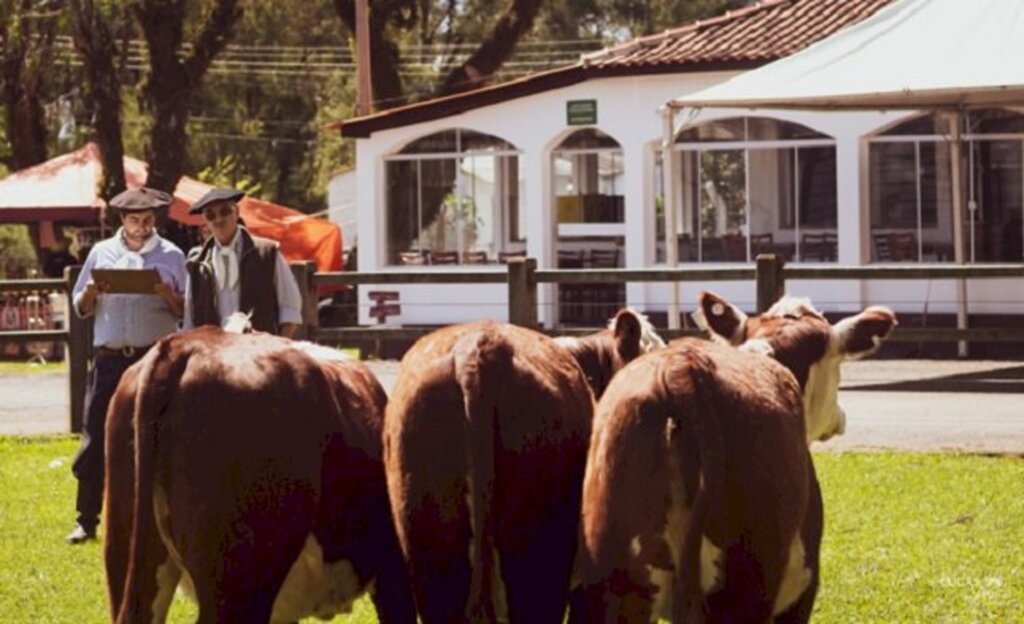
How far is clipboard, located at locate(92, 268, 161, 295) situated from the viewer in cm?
1248

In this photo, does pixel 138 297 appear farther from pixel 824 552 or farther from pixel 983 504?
pixel 983 504

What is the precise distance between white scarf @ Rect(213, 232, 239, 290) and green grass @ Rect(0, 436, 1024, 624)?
5.22ft

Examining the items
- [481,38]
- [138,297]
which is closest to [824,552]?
[138,297]

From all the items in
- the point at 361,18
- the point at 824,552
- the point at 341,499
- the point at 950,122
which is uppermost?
the point at 361,18

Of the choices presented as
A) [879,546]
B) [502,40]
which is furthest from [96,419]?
[502,40]

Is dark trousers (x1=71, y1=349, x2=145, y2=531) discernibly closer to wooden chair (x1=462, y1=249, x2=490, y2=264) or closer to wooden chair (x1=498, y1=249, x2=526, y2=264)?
wooden chair (x1=498, y1=249, x2=526, y2=264)

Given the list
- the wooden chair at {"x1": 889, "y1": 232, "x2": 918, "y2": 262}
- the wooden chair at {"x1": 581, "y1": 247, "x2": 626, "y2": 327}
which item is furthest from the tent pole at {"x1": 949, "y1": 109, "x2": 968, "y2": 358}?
the wooden chair at {"x1": 581, "y1": 247, "x2": 626, "y2": 327}

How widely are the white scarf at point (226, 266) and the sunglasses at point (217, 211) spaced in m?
0.15

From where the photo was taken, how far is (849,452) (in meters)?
17.2

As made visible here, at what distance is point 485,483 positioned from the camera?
7.26 metres

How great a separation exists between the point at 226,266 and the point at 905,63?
15.1m

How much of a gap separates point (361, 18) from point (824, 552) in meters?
28.7

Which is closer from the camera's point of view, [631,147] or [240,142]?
[631,147]

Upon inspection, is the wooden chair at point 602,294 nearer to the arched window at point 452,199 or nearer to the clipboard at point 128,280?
the arched window at point 452,199
